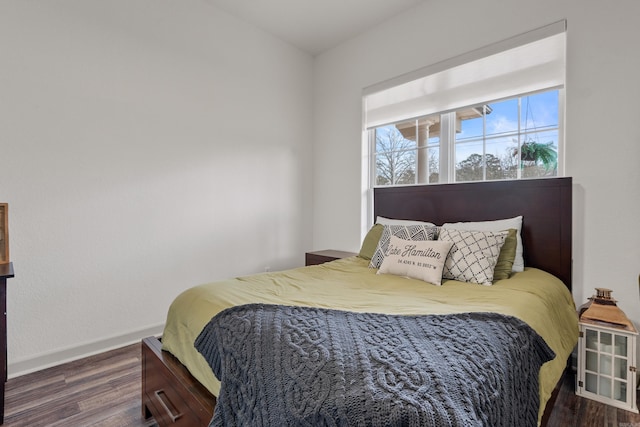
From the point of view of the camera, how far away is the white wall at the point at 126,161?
2049 millimetres

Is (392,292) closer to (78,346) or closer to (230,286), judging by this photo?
(230,286)

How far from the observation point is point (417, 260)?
1916 mm

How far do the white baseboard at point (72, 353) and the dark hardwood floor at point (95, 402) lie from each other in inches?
2.1

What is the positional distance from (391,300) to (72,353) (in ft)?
7.42

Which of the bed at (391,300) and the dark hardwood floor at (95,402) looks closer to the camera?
the bed at (391,300)

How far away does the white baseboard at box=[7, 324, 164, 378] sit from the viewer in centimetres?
203

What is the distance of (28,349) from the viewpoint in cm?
205

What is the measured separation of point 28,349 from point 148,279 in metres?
0.80

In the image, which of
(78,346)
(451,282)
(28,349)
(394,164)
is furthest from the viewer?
(394,164)

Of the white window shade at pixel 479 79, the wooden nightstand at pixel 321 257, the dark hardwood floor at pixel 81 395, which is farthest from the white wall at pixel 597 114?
the dark hardwood floor at pixel 81 395

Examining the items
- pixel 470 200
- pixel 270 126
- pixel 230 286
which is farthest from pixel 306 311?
pixel 270 126

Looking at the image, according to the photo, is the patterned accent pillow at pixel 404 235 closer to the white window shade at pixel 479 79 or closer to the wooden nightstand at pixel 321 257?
the wooden nightstand at pixel 321 257

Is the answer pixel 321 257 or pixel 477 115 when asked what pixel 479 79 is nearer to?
pixel 477 115

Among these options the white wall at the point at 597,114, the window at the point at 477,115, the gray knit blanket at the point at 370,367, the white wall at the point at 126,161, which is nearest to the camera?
the gray knit blanket at the point at 370,367
